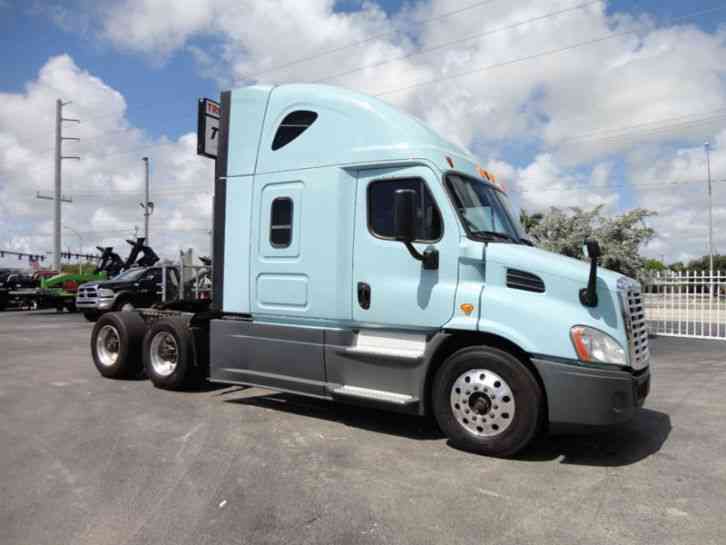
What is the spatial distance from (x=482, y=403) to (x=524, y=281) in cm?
110

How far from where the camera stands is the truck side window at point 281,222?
6.07 m

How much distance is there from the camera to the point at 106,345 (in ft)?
28.1

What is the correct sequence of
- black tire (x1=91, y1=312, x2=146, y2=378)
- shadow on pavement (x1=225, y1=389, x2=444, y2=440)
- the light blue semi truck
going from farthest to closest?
black tire (x1=91, y1=312, x2=146, y2=378) → shadow on pavement (x1=225, y1=389, x2=444, y2=440) → the light blue semi truck

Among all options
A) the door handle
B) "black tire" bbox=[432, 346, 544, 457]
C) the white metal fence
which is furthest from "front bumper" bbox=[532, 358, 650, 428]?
the white metal fence

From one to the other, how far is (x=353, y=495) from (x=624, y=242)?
12366 mm

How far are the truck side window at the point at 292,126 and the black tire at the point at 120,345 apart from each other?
377cm

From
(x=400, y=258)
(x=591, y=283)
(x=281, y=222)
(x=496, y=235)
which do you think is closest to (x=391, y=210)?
(x=400, y=258)

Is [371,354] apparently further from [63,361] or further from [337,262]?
[63,361]

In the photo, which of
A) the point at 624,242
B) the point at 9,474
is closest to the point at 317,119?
the point at 9,474

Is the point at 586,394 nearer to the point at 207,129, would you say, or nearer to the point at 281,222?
the point at 281,222

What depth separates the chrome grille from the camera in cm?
469

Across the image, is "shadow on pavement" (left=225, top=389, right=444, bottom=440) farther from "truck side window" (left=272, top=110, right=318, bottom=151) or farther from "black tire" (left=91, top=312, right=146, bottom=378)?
"truck side window" (left=272, top=110, right=318, bottom=151)

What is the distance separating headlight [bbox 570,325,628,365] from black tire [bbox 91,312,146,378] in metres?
6.23

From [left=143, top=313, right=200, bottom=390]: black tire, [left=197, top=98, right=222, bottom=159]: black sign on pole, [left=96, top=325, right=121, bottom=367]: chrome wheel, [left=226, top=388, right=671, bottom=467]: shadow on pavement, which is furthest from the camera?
[left=96, top=325, right=121, bottom=367]: chrome wheel
